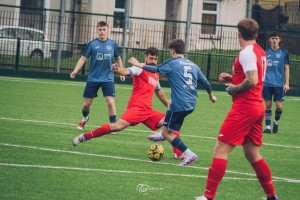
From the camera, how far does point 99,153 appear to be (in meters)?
12.4

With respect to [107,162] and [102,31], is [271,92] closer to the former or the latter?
Result: [102,31]

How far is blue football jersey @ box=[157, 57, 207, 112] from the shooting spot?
11570 millimetres

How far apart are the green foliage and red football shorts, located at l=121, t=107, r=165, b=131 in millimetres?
507

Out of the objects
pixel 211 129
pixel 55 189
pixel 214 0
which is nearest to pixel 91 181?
pixel 55 189

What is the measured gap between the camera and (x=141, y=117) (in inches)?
496

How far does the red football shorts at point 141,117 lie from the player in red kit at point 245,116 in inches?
151

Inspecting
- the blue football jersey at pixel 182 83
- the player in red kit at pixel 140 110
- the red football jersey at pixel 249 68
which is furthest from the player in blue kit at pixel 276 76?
the red football jersey at pixel 249 68

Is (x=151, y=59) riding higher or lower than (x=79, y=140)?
higher

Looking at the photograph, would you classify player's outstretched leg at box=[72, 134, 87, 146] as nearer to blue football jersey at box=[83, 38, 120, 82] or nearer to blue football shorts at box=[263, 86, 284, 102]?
blue football jersey at box=[83, 38, 120, 82]

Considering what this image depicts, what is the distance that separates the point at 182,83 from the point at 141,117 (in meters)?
1.23

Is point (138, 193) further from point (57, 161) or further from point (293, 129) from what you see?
point (293, 129)

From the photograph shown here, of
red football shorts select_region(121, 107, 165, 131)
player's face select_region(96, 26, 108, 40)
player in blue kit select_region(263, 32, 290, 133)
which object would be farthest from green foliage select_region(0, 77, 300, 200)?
player's face select_region(96, 26, 108, 40)

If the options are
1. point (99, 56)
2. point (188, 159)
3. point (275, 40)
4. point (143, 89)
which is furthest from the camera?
point (275, 40)

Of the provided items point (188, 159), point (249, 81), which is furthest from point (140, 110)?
point (249, 81)
